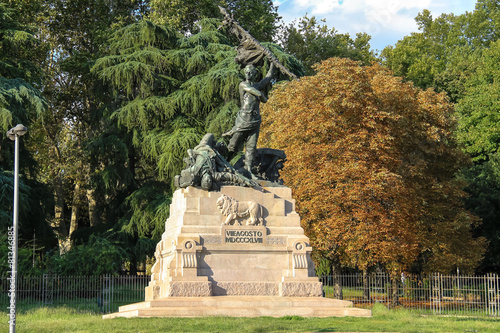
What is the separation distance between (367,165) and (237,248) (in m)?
12.2

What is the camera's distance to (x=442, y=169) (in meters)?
33.8

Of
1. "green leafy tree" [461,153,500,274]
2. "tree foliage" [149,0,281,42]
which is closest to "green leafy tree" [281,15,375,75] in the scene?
"tree foliage" [149,0,281,42]

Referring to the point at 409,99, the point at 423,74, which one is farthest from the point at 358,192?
the point at 423,74

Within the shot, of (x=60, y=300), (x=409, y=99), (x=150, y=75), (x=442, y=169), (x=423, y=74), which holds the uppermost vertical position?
(x=423, y=74)

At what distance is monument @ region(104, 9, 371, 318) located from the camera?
1727 centimetres

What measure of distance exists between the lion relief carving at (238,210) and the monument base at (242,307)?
2.03 metres

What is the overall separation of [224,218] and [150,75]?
19.4 meters

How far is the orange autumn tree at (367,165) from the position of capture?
2848cm

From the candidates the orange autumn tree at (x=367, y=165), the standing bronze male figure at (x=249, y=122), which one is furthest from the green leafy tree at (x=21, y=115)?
the standing bronze male figure at (x=249, y=122)

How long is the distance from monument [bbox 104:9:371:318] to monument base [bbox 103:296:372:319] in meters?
0.02

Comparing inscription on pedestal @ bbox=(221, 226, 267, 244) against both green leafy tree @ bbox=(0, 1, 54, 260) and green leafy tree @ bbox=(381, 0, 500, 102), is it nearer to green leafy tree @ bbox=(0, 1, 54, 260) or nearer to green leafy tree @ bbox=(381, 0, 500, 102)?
green leafy tree @ bbox=(0, 1, 54, 260)

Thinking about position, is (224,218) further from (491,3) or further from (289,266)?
(491,3)

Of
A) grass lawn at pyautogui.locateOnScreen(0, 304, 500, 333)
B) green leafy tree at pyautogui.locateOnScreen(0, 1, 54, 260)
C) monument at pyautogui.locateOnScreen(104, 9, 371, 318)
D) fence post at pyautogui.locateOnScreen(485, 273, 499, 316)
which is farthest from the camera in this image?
green leafy tree at pyautogui.locateOnScreen(0, 1, 54, 260)

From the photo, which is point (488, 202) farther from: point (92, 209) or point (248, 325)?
point (248, 325)
